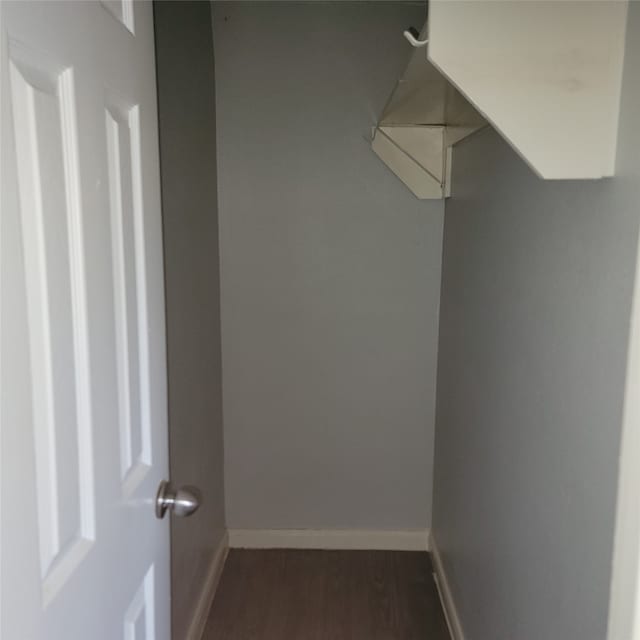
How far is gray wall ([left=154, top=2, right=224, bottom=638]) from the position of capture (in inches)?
73.8

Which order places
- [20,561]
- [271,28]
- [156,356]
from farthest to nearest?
[271,28] → [156,356] → [20,561]

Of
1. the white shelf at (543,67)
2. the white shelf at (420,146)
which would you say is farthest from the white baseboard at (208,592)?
the white shelf at (543,67)

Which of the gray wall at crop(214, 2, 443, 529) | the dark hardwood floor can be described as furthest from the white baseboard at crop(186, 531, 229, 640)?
the gray wall at crop(214, 2, 443, 529)

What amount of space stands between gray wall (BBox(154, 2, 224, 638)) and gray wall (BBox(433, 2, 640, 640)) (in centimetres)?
84

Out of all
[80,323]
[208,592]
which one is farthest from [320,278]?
[80,323]

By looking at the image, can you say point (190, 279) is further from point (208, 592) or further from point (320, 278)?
point (208, 592)

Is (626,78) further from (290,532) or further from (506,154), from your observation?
(290,532)

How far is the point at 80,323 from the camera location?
2.52 feet

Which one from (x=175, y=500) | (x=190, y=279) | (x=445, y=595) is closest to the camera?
(x=175, y=500)

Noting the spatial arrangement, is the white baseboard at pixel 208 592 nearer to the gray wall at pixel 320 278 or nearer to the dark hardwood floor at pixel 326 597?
the dark hardwood floor at pixel 326 597

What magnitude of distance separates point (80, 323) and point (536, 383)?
2.93 ft

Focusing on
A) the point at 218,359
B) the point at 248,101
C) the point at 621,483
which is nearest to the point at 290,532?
the point at 218,359

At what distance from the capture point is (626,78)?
34.9 inches

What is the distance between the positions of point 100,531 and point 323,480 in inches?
78.3
